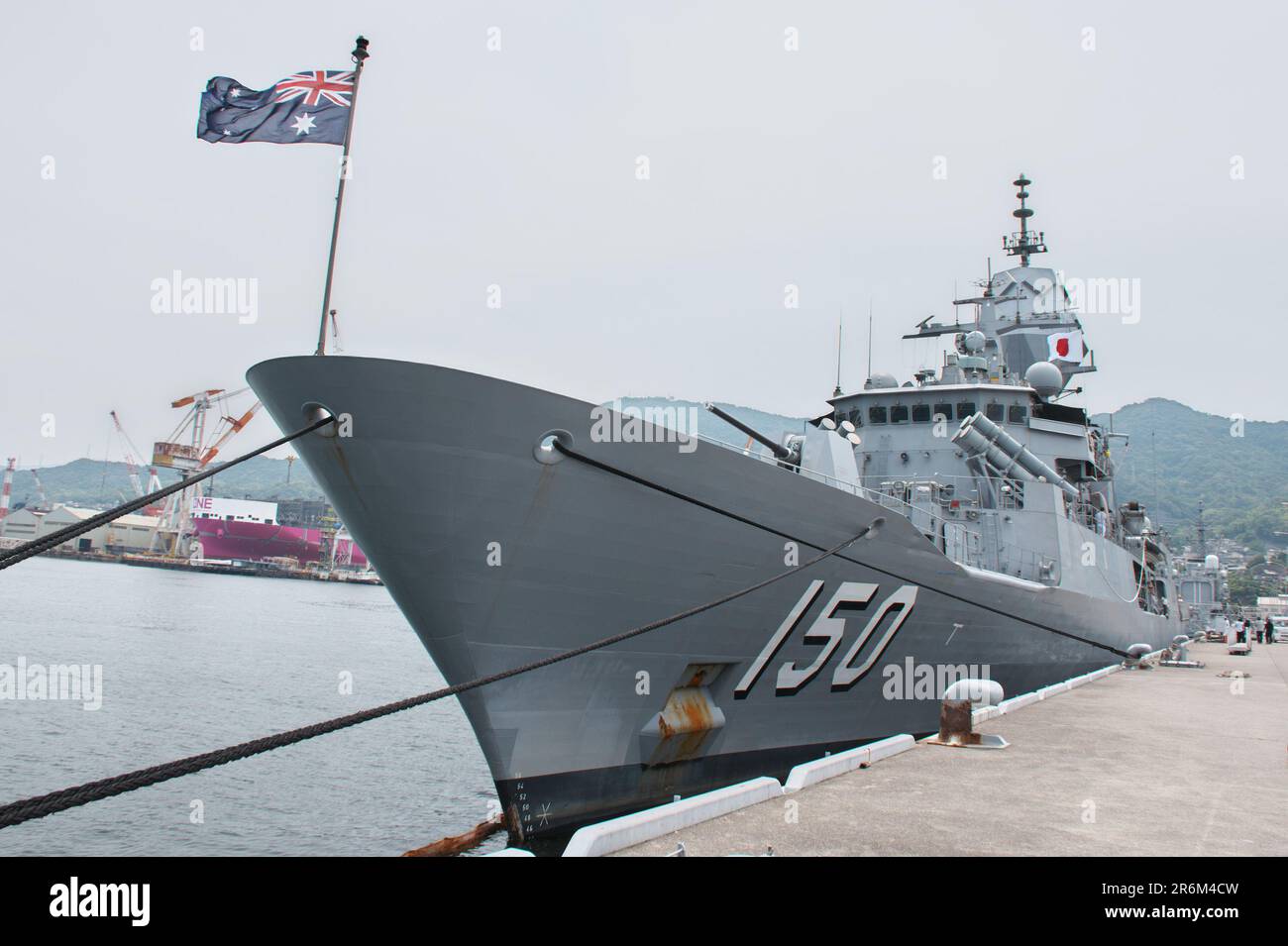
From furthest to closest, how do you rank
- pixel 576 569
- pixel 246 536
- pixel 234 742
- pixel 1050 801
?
pixel 246 536 < pixel 234 742 < pixel 576 569 < pixel 1050 801

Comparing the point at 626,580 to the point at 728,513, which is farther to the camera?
the point at 728,513

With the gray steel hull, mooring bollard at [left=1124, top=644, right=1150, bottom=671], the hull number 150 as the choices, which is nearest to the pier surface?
the hull number 150

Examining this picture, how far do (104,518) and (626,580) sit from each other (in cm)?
389

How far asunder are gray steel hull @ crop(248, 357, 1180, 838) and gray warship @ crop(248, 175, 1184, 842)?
0.7 inches

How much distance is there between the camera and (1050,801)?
5832 mm

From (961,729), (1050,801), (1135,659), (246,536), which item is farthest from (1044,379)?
(246,536)

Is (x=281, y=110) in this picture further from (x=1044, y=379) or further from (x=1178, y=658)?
(x=1178, y=658)

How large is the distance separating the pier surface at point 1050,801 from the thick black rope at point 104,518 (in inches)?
128
